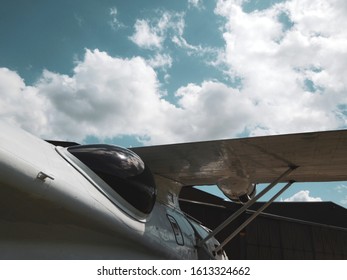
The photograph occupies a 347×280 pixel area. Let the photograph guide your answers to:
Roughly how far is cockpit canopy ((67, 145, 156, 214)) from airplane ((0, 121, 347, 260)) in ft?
0.04

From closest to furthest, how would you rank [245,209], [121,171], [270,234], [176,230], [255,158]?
1. [121,171]
2. [176,230]
3. [245,209]
4. [255,158]
5. [270,234]

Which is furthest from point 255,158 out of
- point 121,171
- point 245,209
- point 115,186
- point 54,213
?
point 54,213

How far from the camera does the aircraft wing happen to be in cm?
611

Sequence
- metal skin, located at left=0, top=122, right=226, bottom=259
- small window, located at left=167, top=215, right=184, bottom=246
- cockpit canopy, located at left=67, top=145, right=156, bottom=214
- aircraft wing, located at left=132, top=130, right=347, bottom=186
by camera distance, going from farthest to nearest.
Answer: aircraft wing, located at left=132, top=130, right=347, bottom=186
small window, located at left=167, top=215, right=184, bottom=246
cockpit canopy, located at left=67, top=145, right=156, bottom=214
metal skin, located at left=0, top=122, right=226, bottom=259

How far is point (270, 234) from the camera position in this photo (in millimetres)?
27125

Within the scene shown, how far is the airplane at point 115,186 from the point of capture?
111 inches

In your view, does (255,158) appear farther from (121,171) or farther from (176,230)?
(121,171)

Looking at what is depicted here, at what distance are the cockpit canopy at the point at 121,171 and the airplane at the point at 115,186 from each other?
1 centimetres

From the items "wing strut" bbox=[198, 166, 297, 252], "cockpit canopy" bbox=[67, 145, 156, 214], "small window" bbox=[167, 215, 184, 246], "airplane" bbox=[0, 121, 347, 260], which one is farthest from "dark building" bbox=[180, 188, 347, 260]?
"cockpit canopy" bbox=[67, 145, 156, 214]

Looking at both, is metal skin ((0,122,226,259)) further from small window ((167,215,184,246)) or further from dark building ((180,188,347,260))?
dark building ((180,188,347,260))

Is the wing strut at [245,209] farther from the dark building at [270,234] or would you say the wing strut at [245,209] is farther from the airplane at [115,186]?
the dark building at [270,234]

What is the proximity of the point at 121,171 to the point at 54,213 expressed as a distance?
1256 millimetres

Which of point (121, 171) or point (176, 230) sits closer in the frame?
point (121, 171)

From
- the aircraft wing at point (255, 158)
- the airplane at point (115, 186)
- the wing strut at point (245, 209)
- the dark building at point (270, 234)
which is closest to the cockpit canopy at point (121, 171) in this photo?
the airplane at point (115, 186)
